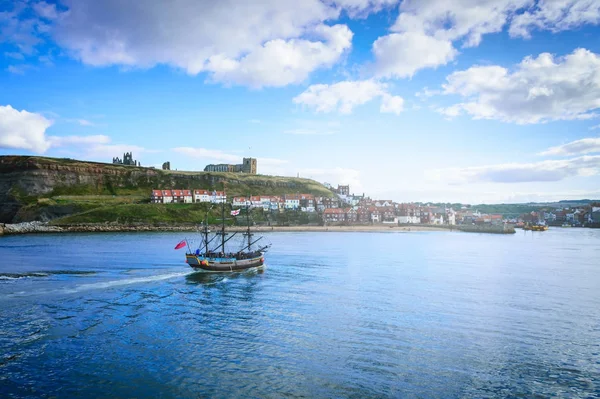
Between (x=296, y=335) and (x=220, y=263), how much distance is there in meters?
29.8

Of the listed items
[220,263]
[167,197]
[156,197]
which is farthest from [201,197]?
[220,263]

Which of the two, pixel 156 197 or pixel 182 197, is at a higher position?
pixel 182 197

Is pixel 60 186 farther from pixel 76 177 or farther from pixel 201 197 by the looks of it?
pixel 201 197

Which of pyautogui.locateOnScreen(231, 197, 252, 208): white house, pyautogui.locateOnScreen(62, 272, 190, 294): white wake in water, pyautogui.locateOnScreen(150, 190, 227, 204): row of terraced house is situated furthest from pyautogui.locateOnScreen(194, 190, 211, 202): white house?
pyautogui.locateOnScreen(62, 272, 190, 294): white wake in water

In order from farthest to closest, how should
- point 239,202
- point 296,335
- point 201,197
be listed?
point 239,202 < point 201,197 < point 296,335

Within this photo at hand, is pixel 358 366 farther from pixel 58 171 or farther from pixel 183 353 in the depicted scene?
pixel 58 171

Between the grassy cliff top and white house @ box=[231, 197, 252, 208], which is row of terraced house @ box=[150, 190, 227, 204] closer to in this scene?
white house @ box=[231, 197, 252, 208]

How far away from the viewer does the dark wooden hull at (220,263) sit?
52188 mm

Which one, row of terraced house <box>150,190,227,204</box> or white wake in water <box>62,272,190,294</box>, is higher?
row of terraced house <box>150,190,227,204</box>

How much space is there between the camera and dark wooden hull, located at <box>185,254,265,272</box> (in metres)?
52.2

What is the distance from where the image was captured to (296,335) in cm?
2627

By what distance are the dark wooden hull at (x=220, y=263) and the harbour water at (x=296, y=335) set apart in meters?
3.99

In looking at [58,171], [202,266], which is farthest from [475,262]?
[58,171]

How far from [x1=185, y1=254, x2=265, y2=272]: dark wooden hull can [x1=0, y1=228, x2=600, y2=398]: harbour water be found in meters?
3.99
